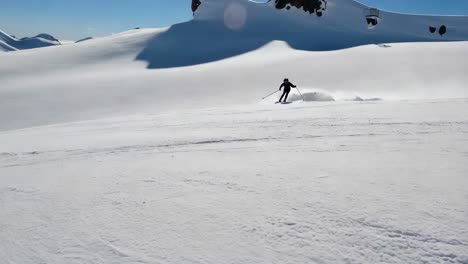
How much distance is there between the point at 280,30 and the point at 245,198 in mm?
43305

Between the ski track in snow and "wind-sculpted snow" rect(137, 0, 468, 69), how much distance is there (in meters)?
24.4

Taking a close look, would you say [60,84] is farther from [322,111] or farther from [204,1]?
[204,1]

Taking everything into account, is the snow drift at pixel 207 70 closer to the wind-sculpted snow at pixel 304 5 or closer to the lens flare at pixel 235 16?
the lens flare at pixel 235 16

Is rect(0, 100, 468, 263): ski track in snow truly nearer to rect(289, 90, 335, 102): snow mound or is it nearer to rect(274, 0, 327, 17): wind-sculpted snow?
rect(289, 90, 335, 102): snow mound

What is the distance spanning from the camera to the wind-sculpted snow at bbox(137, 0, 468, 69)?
34.4 metres

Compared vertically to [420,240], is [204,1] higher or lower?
higher

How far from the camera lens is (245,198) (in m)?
3.44

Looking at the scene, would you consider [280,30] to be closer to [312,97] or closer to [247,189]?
[312,97]

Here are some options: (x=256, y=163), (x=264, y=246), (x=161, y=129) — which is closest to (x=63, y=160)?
(x=161, y=129)

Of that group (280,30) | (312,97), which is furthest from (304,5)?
(312,97)

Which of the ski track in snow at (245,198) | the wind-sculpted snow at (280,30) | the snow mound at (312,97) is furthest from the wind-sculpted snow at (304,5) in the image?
the ski track in snow at (245,198)

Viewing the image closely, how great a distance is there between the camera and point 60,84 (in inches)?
863

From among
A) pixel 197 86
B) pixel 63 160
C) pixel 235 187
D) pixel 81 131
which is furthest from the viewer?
pixel 197 86

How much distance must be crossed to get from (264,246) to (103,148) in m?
4.25
